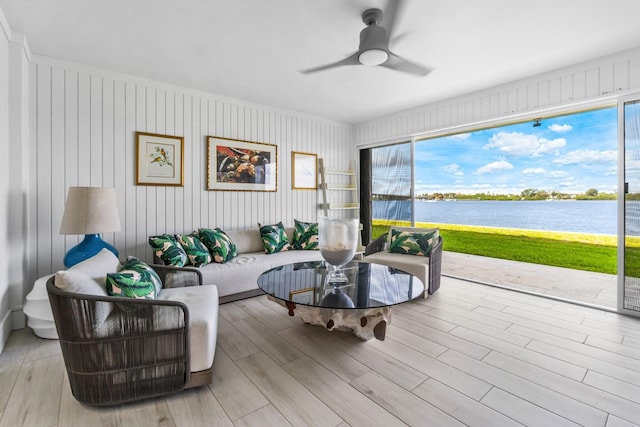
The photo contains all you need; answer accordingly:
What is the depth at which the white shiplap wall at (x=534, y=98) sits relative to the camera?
2838 mm

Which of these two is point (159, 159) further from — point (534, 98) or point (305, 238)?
point (534, 98)

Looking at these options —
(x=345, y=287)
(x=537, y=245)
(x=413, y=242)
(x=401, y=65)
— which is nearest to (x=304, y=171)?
(x=413, y=242)

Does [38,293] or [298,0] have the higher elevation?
[298,0]

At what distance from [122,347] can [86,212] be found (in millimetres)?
1556

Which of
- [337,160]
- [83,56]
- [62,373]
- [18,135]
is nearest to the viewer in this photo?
[62,373]

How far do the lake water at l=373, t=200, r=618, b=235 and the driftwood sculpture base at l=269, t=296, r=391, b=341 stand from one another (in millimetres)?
2906

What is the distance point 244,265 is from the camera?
3.30 meters

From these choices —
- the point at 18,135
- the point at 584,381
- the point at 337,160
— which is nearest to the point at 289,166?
the point at 337,160

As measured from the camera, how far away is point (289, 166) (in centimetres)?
473

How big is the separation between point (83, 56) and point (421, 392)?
161 inches

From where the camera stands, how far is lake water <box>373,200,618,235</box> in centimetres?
639

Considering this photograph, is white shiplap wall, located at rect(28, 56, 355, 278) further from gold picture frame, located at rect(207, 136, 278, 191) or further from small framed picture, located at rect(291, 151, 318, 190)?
small framed picture, located at rect(291, 151, 318, 190)

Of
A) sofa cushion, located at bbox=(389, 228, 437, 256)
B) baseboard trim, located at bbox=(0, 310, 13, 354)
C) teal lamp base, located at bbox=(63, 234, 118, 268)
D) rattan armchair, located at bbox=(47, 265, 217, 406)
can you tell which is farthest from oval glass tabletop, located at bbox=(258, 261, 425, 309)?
baseboard trim, located at bbox=(0, 310, 13, 354)

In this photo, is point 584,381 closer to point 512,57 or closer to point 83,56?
point 512,57
